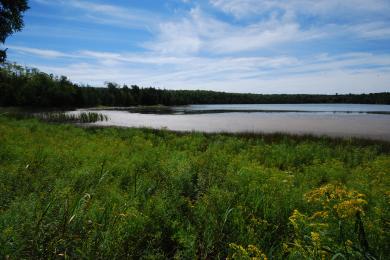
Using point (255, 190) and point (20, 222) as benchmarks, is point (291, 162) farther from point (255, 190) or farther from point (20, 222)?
point (20, 222)

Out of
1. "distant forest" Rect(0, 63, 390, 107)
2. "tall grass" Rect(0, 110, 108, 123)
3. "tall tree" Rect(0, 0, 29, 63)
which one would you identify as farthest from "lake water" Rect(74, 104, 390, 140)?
"distant forest" Rect(0, 63, 390, 107)

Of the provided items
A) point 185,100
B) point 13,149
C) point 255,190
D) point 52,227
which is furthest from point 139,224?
point 185,100

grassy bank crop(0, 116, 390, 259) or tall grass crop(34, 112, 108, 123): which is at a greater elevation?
grassy bank crop(0, 116, 390, 259)

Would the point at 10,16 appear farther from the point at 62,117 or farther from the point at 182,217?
the point at 62,117

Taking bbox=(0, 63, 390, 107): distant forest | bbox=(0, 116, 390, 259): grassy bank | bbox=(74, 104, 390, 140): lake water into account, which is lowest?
bbox=(74, 104, 390, 140): lake water

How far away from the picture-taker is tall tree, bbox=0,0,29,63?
2122cm

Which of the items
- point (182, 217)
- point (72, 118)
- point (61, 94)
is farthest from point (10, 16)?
point (61, 94)

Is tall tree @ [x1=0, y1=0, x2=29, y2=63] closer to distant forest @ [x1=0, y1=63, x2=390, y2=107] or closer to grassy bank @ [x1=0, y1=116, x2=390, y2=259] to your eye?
grassy bank @ [x1=0, y1=116, x2=390, y2=259]

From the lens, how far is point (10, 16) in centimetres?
2159

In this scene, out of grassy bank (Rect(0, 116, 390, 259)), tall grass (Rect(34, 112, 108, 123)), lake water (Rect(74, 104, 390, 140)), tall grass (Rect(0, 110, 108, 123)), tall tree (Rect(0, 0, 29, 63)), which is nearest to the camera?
grassy bank (Rect(0, 116, 390, 259))

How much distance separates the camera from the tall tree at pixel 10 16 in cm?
2122

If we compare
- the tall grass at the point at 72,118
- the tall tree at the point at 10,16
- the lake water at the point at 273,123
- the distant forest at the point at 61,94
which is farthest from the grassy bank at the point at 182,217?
the distant forest at the point at 61,94

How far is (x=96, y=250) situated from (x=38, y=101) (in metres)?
109

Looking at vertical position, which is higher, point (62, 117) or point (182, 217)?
point (182, 217)
